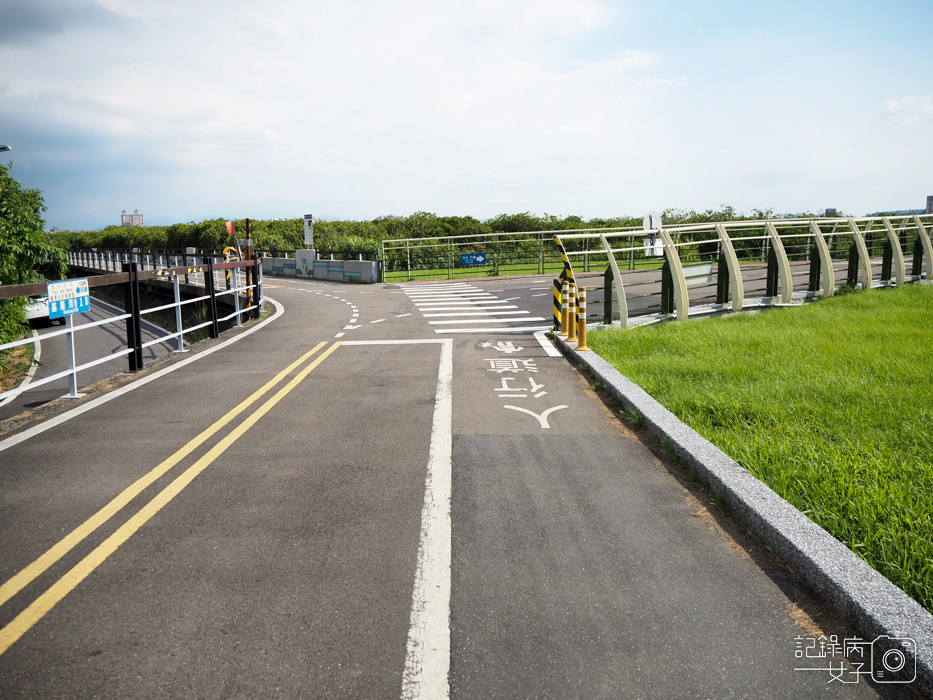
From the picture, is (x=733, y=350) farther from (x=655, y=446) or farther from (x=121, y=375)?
(x=121, y=375)

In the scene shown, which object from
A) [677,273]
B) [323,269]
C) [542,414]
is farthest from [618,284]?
[323,269]

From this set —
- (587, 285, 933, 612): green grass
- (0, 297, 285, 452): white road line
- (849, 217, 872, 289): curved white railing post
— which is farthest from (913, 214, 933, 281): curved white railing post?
(0, 297, 285, 452): white road line

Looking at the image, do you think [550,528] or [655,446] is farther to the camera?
[655,446]

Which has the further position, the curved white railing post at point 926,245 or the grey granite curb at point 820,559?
the curved white railing post at point 926,245

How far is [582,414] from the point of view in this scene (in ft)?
24.4

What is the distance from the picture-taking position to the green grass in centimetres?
413

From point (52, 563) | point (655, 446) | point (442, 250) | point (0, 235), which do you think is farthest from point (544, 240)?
point (52, 563)

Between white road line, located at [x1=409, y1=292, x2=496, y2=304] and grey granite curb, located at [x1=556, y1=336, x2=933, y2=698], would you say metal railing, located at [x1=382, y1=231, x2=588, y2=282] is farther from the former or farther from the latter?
grey granite curb, located at [x1=556, y1=336, x2=933, y2=698]

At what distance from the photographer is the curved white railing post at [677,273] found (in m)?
13.0

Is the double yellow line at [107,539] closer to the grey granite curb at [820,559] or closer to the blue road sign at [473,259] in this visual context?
the grey granite curb at [820,559]

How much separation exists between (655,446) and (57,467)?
5.06 metres

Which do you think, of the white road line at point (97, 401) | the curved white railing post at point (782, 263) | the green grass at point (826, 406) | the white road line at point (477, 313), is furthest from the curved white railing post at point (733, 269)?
the white road line at point (97, 401)

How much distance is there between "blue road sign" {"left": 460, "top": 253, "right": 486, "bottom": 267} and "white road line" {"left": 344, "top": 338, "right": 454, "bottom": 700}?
93.1 ft

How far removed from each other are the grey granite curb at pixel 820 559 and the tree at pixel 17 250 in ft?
55.0
